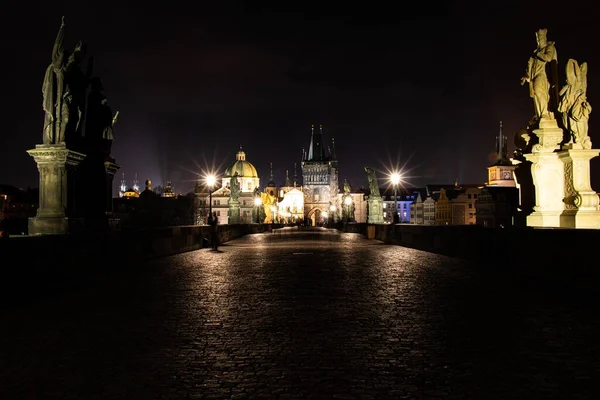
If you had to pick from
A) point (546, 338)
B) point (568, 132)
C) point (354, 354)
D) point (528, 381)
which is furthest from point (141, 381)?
point (568, 132)

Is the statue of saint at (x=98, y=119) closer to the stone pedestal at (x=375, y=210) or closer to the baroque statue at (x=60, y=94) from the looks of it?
the baroque statue at (x=60, y=94)

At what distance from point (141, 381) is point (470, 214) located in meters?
141

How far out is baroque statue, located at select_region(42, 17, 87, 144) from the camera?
1705 cm

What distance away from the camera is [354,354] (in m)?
Answer: 6.05

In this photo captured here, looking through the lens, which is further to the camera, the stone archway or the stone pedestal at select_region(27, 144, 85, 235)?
the stone archway

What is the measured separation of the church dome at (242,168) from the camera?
17125 cm

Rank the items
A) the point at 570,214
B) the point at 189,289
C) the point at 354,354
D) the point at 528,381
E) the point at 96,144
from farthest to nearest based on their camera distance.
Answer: the point at 96,144
the point at 570,214
the point at 189,289
the point at 354,354
the point at 528,381

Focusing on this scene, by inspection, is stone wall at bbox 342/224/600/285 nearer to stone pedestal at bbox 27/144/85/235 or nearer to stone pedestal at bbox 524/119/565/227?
stone pedestal at bbox 524/119/565/227

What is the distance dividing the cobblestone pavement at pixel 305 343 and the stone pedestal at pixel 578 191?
Answer: 608 centimetres

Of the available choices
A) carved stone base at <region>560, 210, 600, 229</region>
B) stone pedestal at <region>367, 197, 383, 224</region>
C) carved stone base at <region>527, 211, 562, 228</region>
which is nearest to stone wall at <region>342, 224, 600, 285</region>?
carved stone base at <region>527, 211, 562, 228</region>

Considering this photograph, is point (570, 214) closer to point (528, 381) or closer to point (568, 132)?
point (568, 132)

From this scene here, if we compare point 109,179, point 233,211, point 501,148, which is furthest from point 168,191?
point 109,179

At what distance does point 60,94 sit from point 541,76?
586 inches

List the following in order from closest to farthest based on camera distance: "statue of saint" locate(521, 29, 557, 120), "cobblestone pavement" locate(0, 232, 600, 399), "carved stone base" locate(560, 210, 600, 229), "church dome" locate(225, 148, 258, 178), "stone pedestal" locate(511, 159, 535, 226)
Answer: "cobblestone pavement" locate(0, 232, 600, 399) → "carved stone base" locate(560, 210, 600, 229) → "statue of saint" locate(521, 29, 557, 120) → "stone pedestal" locate(511, 159, 535, 226) → "church dome" locate(225, 148, 258, 178)
